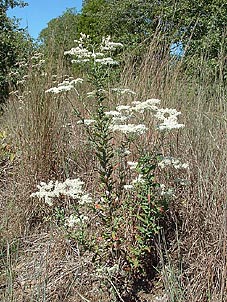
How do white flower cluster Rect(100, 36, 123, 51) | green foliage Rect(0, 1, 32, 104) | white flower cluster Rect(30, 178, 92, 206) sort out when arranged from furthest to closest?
1. green foliage Rect(0, 1, 32, 104)
2. white flower cluster Rect(100, 36, 123, 51)
3. white flower cluster Rect(30, 178, 92, 206)

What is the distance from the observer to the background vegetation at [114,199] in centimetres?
186

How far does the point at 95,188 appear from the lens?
2555 mm

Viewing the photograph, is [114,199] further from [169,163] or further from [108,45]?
[108,45]

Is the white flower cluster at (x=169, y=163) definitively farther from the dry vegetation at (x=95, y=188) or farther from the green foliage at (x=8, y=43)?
the green foliage at (x=8, y=43)

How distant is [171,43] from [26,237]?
76.2 inches

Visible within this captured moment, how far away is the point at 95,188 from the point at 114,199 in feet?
1.86

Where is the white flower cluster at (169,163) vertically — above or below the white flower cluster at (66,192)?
above

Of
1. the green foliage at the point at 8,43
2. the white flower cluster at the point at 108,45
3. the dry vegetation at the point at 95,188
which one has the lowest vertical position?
the dry vegetation at the point at 95,188

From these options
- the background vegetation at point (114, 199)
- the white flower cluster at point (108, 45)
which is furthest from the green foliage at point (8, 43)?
the white flower cluster at point (108, 45)

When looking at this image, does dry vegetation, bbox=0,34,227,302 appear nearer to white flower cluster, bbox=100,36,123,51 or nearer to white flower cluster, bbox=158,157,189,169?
white flower cluster, bbox=158,157,189,169

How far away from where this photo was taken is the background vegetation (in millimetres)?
1855

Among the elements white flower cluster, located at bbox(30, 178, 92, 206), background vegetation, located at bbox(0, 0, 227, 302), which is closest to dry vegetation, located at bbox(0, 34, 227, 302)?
background vegetation, located at bbox(0, 0, 227, 302)

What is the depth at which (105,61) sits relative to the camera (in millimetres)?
1972

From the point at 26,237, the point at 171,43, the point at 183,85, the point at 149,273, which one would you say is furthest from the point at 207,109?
the point at 26,237
